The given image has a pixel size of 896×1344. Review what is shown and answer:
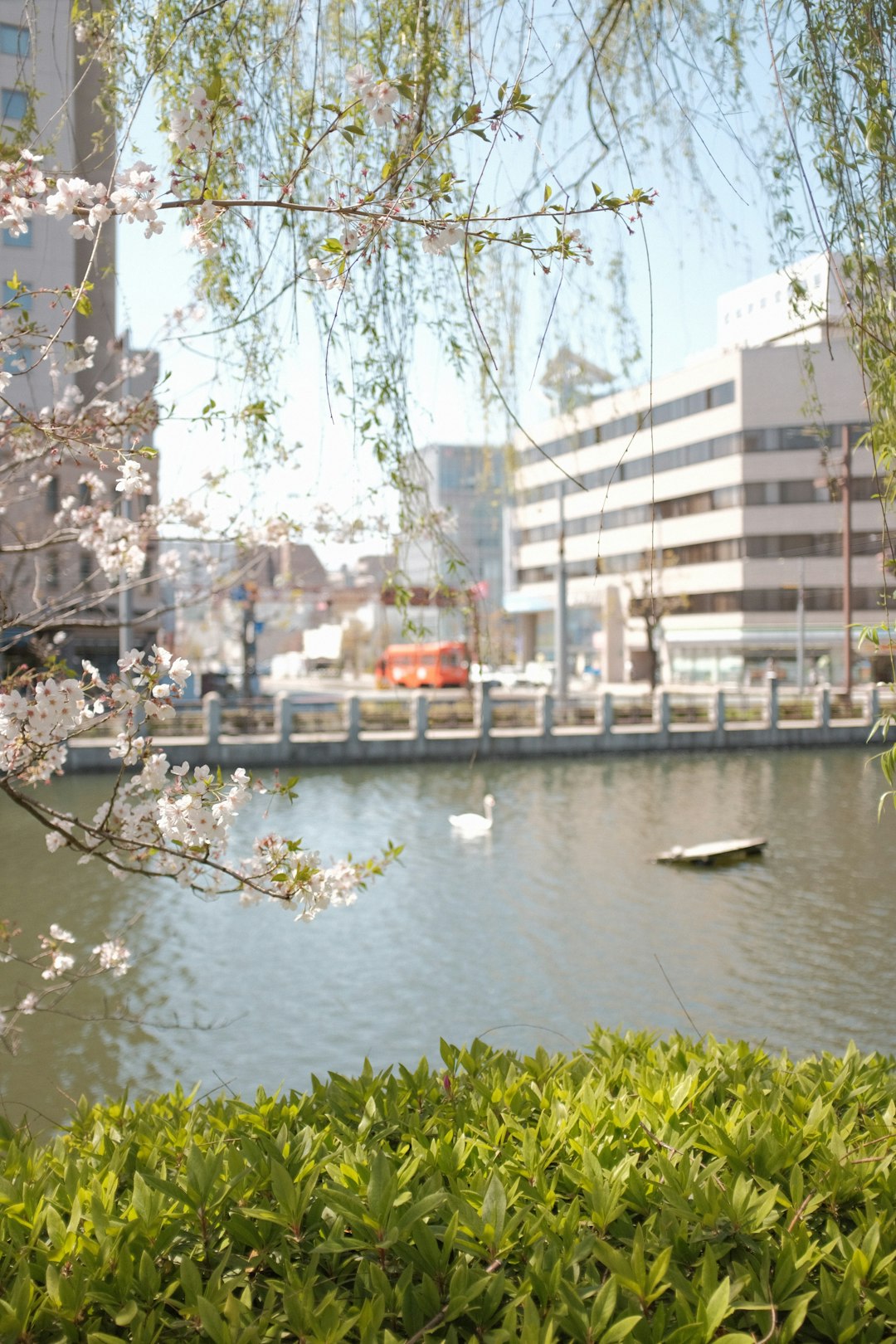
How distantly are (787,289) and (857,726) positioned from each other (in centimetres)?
2828

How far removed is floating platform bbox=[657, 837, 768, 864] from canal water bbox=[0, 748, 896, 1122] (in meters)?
0.26

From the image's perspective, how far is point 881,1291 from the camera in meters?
2.17

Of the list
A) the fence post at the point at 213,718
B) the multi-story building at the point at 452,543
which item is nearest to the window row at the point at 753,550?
the fence post at the point at 213,718

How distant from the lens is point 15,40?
14.5 ft

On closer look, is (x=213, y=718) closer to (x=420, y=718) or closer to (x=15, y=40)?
(x=420, y=718)

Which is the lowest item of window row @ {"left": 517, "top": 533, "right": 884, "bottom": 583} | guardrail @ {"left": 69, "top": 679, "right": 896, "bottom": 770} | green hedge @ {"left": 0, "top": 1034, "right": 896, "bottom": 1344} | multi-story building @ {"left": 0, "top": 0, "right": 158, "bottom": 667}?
guardrail @ {"left": 69, "top": 679, "right": 896, "bottom": 770}

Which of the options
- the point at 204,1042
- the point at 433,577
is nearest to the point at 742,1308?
the point at 433,577

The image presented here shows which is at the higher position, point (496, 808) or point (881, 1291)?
point (881, 1291)

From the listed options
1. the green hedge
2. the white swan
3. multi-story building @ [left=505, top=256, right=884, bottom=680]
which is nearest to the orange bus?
multi-story building @ [left=505, top=256, right=884, bottom=680]

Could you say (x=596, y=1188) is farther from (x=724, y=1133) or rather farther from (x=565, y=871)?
(x=565, y=871)

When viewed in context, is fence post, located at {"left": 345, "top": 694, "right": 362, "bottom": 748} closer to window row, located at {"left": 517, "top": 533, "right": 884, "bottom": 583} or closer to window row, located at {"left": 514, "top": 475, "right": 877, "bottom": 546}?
window row, located at {"left": 514, "top": 475, "right": 877, "bottom": 546}

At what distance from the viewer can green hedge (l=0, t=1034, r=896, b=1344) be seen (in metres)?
2.12

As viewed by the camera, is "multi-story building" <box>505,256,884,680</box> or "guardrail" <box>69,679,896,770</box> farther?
"multi-story building" <box>505,256,884,680</box>

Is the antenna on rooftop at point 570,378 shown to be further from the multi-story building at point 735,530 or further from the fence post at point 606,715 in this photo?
the multi-story building at point 735,530
